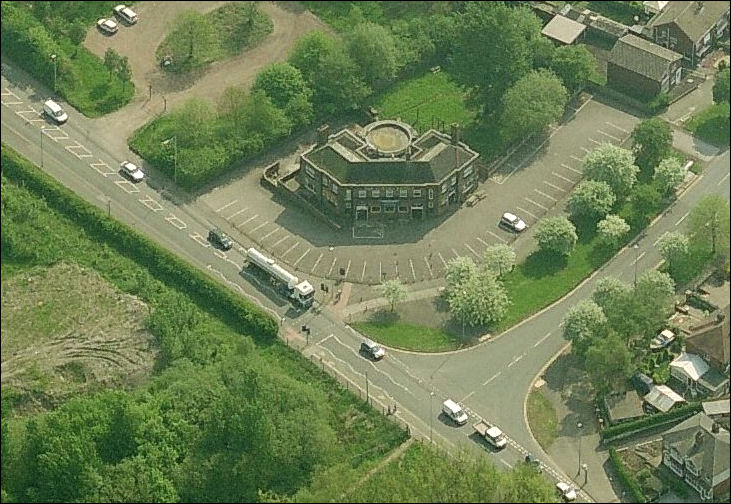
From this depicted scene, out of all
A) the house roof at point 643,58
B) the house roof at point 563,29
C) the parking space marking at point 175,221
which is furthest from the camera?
the house roof at point 563,29

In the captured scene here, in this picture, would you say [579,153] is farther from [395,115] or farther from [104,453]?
[104,453]

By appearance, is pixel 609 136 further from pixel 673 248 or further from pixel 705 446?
pixel 705 446

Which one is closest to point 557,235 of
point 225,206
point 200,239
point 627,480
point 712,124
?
point 712,124

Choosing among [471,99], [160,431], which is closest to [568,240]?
[471,99]

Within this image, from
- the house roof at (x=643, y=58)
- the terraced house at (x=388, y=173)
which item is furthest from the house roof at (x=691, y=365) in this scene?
the house roof at (x=643, y=58)

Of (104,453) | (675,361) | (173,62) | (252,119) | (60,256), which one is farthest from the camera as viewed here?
(173,62)

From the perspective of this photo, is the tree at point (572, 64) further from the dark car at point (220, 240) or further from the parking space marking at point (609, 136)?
the dark car at point (220, 240)
